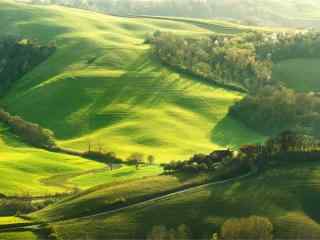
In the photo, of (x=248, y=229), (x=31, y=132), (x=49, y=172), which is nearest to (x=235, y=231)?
(x=248, y=229)

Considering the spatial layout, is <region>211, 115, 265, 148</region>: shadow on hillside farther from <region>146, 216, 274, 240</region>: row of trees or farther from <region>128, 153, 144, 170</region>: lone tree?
<region>146, 216, 274, 240</region>: row of trees

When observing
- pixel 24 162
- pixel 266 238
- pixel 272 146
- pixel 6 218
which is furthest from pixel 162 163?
pixel 266 238

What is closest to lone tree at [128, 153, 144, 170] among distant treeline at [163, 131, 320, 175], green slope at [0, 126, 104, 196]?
green slope at [0, 126, 104, 196]

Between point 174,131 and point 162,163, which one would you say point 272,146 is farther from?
point 174,131

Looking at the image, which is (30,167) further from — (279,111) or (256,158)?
(279,111)

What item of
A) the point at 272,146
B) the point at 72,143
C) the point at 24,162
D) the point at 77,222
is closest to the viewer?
the point at 77,222

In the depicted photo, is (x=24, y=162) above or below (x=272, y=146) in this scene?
below

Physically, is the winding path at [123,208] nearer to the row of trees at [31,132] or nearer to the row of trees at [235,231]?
the row of trees at [235,231]
